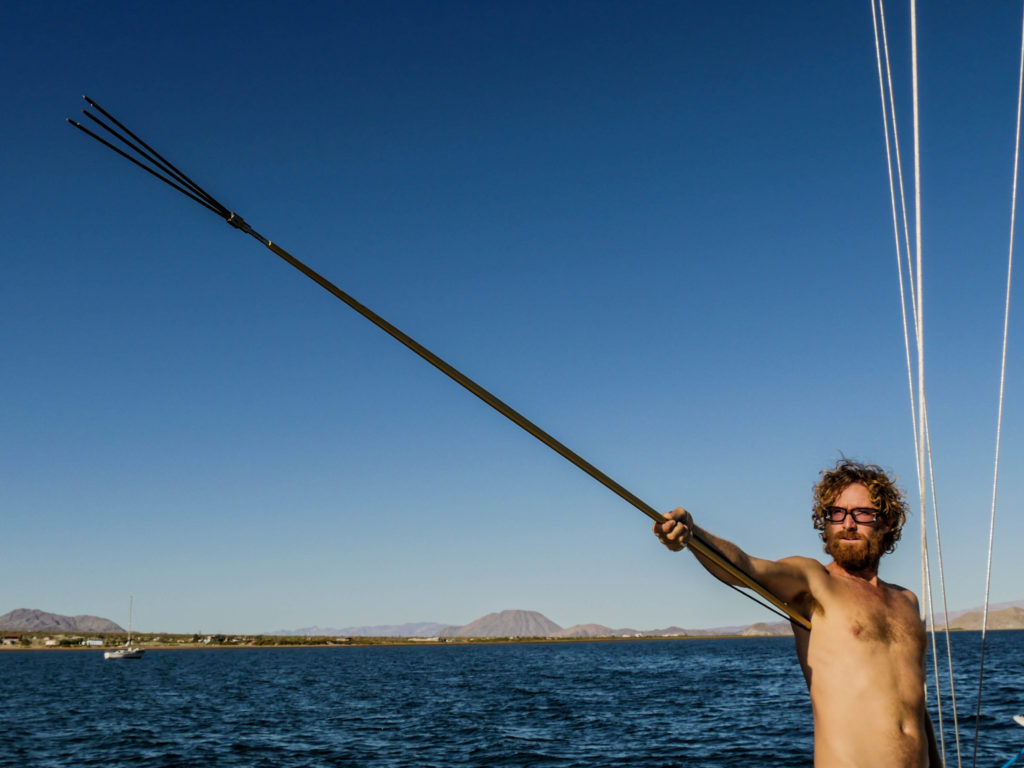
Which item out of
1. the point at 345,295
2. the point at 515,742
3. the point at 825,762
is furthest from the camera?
the point at 515,742

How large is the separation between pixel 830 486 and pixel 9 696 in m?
73.8

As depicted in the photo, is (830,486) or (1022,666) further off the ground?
(830,486)

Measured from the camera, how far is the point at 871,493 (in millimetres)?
4109

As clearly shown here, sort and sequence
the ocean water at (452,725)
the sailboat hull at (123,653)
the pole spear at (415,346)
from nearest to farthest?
the pole spear at (415,346) → the ocean water at (452,725) → the sailboat hull at (123,653)

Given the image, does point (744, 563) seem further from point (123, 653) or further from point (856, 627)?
point (123, 653)

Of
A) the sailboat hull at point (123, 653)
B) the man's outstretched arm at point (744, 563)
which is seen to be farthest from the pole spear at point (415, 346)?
the sailboat hull at point (123, 653)

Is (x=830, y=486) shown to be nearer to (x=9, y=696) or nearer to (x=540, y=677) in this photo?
(x=9, y=696)

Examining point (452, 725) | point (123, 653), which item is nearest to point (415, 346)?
point (452, 725)

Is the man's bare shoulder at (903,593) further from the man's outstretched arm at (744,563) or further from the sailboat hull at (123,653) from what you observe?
the sailboat hull at (123,653)

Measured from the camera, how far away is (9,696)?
6144 cm

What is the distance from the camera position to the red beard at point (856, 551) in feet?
13.4

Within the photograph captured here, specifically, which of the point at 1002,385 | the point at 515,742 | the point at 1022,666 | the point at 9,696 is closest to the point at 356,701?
the point at 515,742

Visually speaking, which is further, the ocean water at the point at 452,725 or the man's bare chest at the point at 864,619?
the ocean water at the point at 452,725

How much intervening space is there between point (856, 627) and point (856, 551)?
407 millimetres
